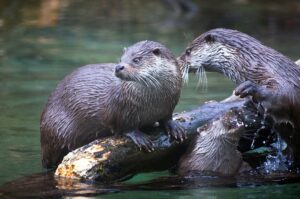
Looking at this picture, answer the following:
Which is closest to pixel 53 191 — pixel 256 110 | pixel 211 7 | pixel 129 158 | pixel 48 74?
pixel 129 158

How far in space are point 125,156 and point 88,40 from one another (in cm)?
627

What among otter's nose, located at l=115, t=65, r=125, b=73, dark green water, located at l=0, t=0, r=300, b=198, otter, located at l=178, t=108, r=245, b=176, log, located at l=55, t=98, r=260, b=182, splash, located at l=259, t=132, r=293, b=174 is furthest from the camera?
dark green water, located at l=0, t=0, r=300, b=198

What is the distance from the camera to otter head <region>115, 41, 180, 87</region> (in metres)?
4.49

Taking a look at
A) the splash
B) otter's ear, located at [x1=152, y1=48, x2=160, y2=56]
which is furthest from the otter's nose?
the splash

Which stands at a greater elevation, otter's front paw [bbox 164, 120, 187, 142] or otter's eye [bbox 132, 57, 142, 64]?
otter's eye [bbox 132, 57, 142, 64]

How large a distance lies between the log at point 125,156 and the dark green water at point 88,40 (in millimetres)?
254

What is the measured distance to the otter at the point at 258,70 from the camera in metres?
4.64

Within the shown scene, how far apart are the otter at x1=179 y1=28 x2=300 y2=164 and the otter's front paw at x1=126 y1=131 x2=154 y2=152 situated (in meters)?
0.59

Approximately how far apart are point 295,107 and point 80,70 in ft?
4.51

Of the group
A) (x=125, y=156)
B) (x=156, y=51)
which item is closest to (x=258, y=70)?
(x=156, y=51)

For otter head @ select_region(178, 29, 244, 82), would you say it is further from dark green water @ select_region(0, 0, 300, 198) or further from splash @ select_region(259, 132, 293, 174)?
dark green water @ select_region(0, 0, 300, 198)

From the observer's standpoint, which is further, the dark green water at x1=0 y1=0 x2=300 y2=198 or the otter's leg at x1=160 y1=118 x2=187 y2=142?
the dark green water at x1=0 y1=0 x2=300 y2=198

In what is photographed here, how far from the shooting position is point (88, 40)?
1084 centimetres

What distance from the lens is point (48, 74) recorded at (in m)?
8.46
